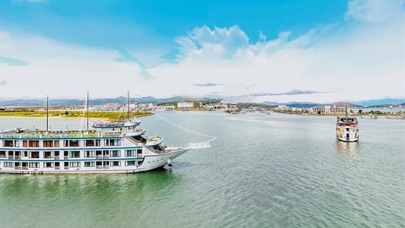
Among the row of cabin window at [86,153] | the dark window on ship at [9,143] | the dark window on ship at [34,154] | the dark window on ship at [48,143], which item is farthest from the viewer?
the dark window on ship at [9,143]

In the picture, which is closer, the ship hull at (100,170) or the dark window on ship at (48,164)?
the ship hull at (100,170)

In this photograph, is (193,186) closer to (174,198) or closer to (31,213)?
(174,198)

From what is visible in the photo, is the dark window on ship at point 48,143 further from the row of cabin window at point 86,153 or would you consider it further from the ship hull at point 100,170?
the ship hull at point 100,170

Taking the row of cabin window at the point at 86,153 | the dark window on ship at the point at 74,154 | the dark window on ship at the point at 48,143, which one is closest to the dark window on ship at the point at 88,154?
the row of cabin window at the point at 86,153

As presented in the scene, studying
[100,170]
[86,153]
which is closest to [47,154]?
[86,153]

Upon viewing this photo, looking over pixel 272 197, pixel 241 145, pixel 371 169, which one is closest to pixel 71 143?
pixel 272 197

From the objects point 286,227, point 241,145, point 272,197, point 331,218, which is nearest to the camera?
point 286,227

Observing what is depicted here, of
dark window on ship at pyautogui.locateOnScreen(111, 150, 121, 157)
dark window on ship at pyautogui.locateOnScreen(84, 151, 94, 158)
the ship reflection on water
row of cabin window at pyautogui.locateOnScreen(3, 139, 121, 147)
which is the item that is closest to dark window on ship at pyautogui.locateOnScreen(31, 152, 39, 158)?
row of cabin window at pyautogui.locateOnScreen(3, 139, 121, 147)

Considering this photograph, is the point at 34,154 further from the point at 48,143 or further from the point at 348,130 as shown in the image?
the point at 348,130

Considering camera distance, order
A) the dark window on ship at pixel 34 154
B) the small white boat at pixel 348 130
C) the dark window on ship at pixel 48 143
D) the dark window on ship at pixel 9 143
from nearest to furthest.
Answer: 1. the dark window on ship at pixel 48 143
2. the dark window on ship at pixel 34 154
3. the dark window on ship at pixel 9 143
4. the small white boat at pixel 348 130
